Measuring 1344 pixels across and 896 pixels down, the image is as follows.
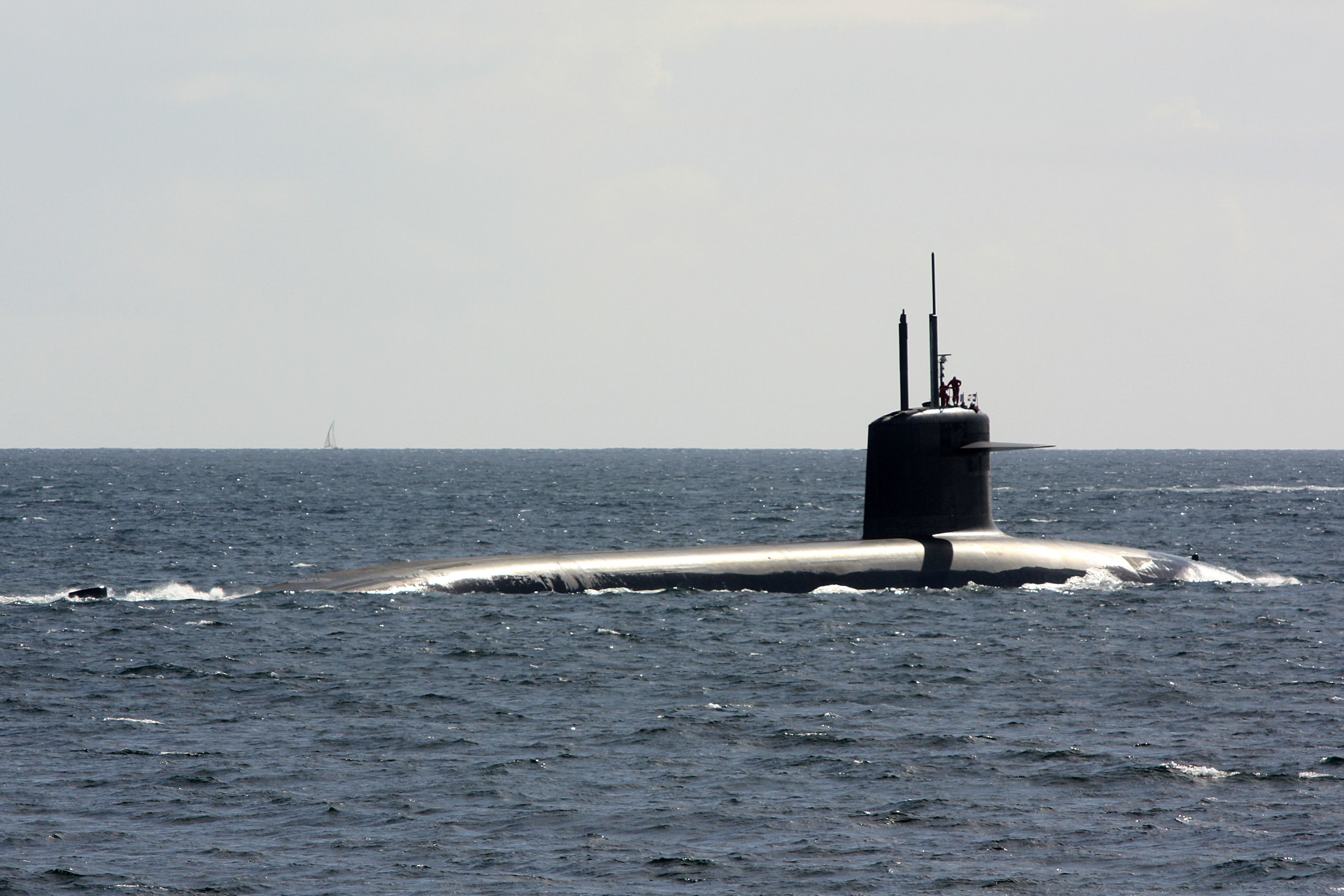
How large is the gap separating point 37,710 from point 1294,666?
2036cm

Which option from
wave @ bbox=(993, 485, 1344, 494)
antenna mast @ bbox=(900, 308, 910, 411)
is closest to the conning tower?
antenna mast @ bbox=(900, 308, 910, 411)

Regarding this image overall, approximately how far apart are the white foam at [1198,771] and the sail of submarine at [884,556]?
14348 millimetres

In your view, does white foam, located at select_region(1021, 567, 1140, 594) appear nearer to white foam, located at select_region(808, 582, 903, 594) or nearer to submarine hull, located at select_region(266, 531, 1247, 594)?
submarine hull, located at select_region(266, 531, 1247, 594)

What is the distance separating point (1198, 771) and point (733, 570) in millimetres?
15734

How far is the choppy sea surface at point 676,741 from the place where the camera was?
13719mm

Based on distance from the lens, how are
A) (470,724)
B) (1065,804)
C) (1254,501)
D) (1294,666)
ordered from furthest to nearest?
1. (1254,501)
2. (1294,666)
3. (470,724)
4. (1065,804)

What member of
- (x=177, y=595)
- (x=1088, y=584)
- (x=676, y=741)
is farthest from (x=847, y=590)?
(x=177, y=595)

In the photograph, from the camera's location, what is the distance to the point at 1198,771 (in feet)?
56.0

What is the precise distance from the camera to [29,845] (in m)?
14.1

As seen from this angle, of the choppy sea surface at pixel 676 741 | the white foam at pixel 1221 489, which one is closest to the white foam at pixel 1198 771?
the choppy sea surface at pixel 676 741

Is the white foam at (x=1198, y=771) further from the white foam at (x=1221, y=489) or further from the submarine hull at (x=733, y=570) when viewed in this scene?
the white foam at (x=1221, y=489)

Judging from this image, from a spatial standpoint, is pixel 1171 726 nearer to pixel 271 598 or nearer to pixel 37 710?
pixel 37 710

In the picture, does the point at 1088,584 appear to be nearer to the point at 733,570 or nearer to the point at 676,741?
the point at 733,570

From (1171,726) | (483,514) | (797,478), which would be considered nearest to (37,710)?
(1171,726)
